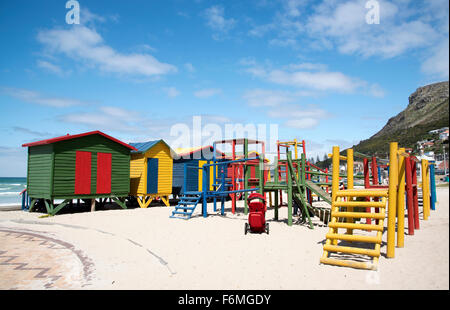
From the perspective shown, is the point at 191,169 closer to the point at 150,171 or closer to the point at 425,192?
the point at 150,171

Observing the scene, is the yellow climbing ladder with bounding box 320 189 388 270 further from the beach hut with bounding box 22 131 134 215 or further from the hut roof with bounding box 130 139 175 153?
the hut roof with bounding box 130 139 175 153

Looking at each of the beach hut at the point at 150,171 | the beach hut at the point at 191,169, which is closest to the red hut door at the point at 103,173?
the beach hut at the point at 150,171

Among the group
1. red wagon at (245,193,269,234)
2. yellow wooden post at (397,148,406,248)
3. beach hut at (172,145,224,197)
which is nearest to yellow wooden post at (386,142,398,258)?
yellow wooden post at (397,148,406,248)

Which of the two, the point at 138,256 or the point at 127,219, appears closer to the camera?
the point at 138,256

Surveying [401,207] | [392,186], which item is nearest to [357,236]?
[392,186]

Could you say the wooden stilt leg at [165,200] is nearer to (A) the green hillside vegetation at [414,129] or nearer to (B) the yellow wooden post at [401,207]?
(B) the yellow wooden post at [401,207]

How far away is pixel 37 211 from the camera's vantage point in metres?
16.9

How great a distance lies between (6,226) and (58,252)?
5.87 metres

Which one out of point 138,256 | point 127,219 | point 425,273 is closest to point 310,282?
point 425,273

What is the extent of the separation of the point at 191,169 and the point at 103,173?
276 inches

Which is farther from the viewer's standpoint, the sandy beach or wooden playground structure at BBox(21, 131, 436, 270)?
wooden playground structure at BBox(21, 131, 436, 270)

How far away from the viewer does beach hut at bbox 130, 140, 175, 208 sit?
62.5 ft

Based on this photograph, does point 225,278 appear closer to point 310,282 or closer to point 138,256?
point 310,282

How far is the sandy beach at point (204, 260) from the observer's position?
5008mm
